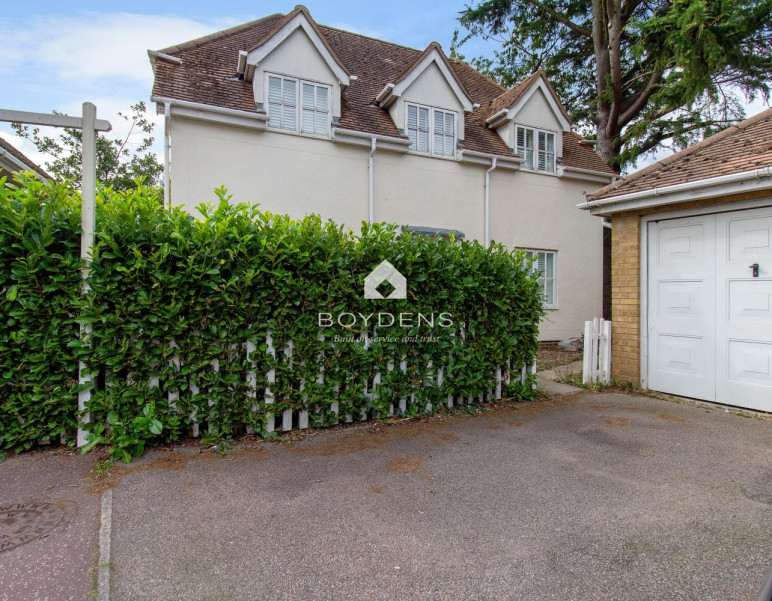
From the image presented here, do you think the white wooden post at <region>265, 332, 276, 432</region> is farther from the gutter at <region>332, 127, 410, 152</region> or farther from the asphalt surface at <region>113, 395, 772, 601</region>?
the gutter at <region>332, 127, 410, 152</region>

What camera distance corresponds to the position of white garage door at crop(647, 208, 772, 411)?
5242mm

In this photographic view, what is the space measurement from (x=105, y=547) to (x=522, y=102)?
1275 cm

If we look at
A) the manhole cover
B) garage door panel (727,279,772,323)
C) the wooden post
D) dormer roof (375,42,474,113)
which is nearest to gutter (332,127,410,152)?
dormer roof (375,42,474,113)

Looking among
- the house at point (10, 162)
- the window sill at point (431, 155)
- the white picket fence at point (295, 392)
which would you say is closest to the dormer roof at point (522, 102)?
the window sill at point (431, 155)

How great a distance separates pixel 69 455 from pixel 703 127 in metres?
16.6

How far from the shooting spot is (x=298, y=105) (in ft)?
30.9

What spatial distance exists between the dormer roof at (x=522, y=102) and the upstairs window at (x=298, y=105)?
16.2ft

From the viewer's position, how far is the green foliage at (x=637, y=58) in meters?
9.66

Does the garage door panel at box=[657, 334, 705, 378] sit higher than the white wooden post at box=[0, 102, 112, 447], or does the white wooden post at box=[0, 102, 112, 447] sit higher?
the white wooden post at box=[0, 102, 112, 447]

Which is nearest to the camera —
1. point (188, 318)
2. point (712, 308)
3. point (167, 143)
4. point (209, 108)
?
point (188, 318)

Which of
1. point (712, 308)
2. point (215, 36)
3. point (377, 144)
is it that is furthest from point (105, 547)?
point (215, 36)

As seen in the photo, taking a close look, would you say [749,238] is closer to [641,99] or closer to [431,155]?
[431,155]

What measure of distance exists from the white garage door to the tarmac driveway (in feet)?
3.97

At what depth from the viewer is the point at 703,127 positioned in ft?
41.8
